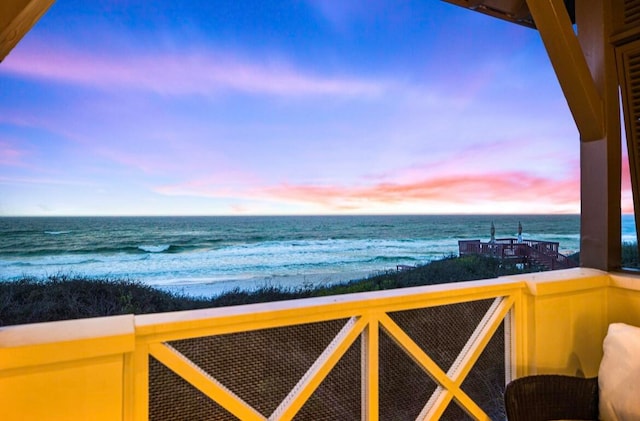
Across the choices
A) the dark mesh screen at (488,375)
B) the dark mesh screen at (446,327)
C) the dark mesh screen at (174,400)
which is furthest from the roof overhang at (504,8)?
the dark mesh screen at (174,400)

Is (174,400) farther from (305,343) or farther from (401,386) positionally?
(401,386)

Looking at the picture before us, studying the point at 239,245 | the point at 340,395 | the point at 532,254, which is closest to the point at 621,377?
the point at 340,395

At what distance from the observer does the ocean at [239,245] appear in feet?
32.7

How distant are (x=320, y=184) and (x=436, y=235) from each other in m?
5.29

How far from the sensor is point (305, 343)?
1.54 m

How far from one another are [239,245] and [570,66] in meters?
13.0

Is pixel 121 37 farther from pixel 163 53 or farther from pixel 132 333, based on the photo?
pixel 132 333

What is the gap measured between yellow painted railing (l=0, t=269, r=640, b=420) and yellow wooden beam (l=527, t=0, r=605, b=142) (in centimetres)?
87

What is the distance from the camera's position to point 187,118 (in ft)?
34.6

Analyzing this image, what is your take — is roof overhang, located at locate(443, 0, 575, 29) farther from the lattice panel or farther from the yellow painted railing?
the lattice panel

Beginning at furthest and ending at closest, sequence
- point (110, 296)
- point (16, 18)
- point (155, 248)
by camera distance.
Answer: point (155, 248)
point (110, 296)
point (16, 18)

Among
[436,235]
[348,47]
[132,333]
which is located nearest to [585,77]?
[132,333]

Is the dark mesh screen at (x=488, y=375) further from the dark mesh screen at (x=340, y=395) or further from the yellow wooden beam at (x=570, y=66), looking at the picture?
the yellow wooden beam at (x=570, y=66)

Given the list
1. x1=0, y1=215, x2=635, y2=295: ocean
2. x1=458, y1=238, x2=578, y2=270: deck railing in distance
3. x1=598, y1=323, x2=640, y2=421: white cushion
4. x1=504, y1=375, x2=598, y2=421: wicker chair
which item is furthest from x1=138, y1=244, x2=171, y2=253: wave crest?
x1=598, y1=323, x2=640, y2=421: white cushion
